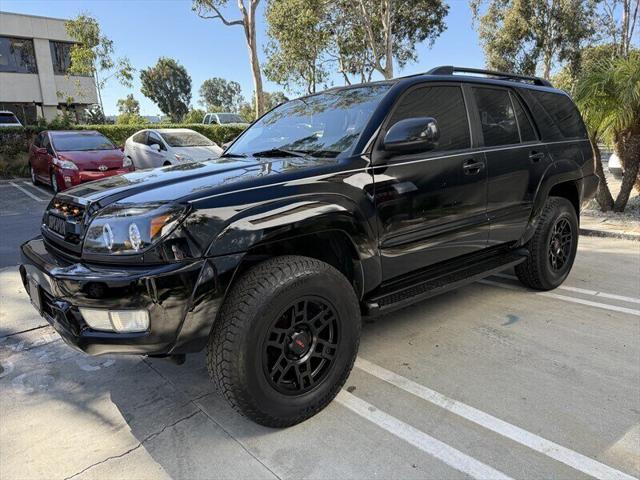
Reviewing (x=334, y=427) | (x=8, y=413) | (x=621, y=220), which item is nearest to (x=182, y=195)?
(x=334, y=427)

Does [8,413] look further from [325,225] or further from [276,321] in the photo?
[325,225]

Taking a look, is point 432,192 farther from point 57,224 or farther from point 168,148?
point 168,148

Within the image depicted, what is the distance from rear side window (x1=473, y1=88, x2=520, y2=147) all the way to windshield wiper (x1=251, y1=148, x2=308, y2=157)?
4.87ft

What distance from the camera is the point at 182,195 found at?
2.33 metres

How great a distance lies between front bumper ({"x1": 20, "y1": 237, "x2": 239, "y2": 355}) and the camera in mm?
2123

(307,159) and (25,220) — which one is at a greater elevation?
(307,159)

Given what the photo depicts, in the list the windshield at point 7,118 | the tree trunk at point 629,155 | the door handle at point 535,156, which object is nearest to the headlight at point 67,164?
the door handle at point 535,156

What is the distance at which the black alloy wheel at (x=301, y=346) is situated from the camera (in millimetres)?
2469

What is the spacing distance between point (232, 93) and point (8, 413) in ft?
355

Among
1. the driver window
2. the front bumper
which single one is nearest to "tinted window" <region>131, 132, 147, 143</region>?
the driver window

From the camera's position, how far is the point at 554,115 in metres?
4.39

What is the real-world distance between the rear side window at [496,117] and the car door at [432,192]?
214mm

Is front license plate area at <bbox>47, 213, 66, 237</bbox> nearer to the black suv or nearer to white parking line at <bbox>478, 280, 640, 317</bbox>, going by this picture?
the black suv

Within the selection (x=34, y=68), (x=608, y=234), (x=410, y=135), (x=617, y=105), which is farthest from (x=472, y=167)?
(x=34, y=68)
